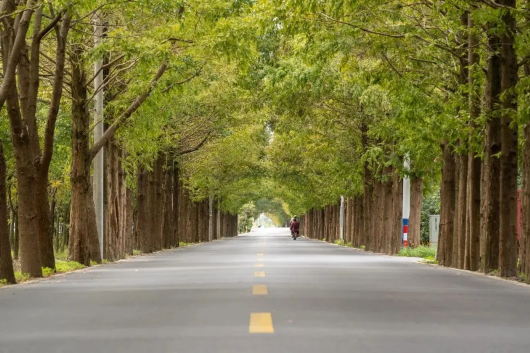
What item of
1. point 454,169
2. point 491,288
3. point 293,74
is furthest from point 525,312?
point 293,74

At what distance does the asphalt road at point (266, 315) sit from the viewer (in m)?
9.55

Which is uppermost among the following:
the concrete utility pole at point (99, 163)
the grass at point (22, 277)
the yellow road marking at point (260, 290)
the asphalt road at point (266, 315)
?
the concrete utility pole at point (99, 163)

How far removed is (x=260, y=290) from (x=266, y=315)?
4239 millimetres

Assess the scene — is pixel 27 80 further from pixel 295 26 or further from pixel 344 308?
pixel 344 308

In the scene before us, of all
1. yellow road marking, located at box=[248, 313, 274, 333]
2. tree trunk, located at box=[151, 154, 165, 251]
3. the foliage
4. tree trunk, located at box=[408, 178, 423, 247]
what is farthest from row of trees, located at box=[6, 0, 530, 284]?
yellow road marking, located at box=[248, 313, 274, 333]

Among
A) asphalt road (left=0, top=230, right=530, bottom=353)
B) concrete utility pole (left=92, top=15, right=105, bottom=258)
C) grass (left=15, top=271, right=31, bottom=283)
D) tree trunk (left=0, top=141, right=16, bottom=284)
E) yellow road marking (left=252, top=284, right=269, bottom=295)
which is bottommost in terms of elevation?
grass (left=15, top=271, right=31, bottom=283)

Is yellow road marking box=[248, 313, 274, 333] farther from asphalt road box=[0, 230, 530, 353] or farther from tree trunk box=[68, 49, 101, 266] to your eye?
tree trunk box=[68, 49, 101, 266]

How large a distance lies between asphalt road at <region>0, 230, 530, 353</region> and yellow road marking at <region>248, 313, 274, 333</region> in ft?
0.03

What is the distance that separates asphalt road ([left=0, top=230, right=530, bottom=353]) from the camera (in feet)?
31.3

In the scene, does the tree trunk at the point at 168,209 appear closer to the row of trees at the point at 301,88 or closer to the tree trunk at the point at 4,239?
the row of trees at the point at 301,88

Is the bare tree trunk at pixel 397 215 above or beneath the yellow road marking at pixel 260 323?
above

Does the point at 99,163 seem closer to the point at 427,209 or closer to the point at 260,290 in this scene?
the point at 260,290

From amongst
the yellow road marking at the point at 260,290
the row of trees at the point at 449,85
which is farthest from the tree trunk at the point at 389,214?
the yellow road marking at the point at 260,290

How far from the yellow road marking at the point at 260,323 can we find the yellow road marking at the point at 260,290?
11.2 ft
